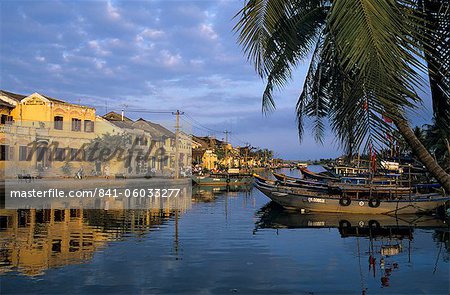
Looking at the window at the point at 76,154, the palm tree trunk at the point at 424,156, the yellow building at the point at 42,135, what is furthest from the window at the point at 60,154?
the palm tree trunk at the point at 424,156

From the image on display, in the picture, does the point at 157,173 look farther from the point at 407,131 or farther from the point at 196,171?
the point at 407,131

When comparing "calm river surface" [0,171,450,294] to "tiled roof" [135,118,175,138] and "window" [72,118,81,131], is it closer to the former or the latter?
"window" [72,118,81,131]

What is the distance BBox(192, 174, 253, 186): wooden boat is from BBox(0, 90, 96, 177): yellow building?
14623mm

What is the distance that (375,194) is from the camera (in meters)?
29.4

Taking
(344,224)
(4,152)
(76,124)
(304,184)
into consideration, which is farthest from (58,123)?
Answer: (344,224)

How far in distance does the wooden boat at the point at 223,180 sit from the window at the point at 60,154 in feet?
53.3

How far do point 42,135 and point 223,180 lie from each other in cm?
2400

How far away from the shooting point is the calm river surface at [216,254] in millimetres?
11109

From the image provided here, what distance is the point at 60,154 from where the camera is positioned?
4341 centimetres

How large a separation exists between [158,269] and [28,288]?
3.61m

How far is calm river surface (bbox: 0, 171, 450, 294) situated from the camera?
1111 centimetres

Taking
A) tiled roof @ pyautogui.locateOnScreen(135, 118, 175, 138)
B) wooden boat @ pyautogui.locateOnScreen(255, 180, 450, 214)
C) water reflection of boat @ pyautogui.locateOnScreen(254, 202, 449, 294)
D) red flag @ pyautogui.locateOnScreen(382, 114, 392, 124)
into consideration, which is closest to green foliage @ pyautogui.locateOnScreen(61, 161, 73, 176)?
tiled roof @ pyautogui.locateOnScreen(135, 118, 175, 138)

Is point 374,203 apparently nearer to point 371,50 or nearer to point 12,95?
point 371,50

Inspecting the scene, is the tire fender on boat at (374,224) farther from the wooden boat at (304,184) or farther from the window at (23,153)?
the window at (23,153)
